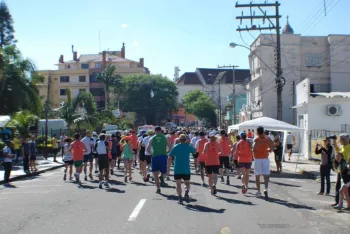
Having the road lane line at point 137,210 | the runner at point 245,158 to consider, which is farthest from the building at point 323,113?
the road lane line at point 137,210

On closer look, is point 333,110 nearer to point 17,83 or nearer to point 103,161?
point 103,161

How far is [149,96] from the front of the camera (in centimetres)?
8194

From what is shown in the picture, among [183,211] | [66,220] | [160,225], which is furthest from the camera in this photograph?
[183,211]

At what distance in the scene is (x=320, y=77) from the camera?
172 ft

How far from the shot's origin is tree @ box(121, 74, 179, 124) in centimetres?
8106

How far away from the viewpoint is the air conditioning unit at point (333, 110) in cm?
3009

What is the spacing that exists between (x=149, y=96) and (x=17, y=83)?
1999 inches

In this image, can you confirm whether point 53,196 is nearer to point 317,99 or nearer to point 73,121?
point 317,99

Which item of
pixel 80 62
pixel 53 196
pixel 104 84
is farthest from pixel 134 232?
pixel 80 62

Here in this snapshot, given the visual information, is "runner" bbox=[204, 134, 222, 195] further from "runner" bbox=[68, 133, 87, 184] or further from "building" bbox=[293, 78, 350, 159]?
"building" bbox=[293, 78, 350, 159]

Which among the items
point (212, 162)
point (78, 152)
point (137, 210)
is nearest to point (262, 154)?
point (212, 162)

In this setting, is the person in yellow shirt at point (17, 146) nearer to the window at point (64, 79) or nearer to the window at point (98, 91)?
the window at point (98, 91)

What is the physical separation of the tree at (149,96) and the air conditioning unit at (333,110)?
52.4 meters

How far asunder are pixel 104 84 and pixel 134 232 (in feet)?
246
